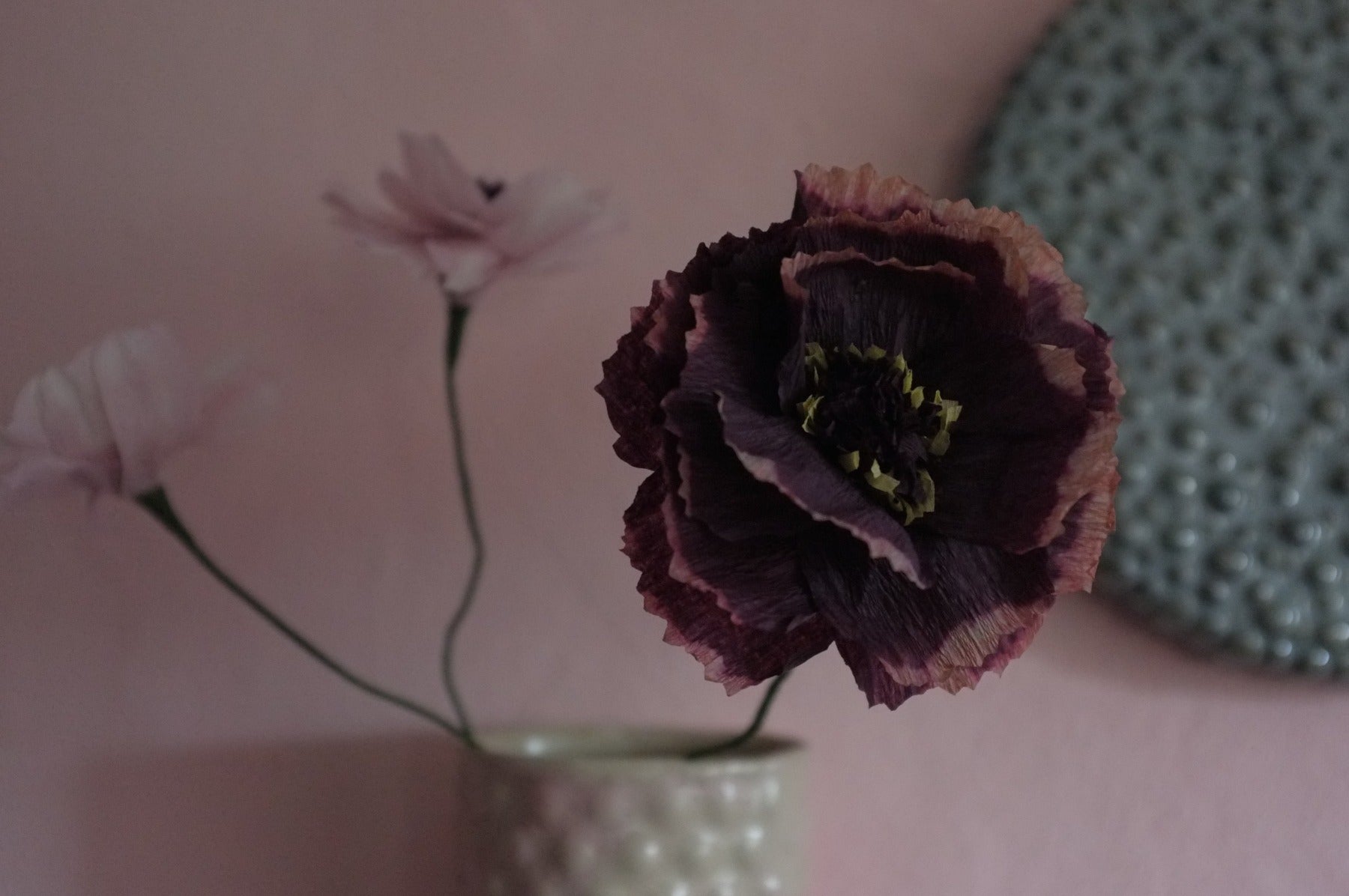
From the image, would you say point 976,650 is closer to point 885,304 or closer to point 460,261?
point 885,304

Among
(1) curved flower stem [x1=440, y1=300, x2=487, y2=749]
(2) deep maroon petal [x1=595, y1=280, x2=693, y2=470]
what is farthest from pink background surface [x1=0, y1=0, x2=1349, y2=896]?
(2) deep maroon petal [x1=595, y1=280, x2=693, y2=470]

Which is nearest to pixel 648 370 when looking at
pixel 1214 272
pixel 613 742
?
pixel 613 742

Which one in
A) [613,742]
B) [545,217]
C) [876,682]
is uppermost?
[545,217]

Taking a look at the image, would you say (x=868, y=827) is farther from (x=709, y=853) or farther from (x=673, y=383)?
(x=673, y=383)

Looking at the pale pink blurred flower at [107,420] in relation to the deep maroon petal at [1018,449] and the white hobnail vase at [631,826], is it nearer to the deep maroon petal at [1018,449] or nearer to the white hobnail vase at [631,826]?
the white hobnail vase at [631,826]

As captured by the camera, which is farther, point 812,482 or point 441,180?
point 441,180

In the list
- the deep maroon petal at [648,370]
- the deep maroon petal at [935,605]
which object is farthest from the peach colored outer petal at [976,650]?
the deep maroon petal at [648,370]
